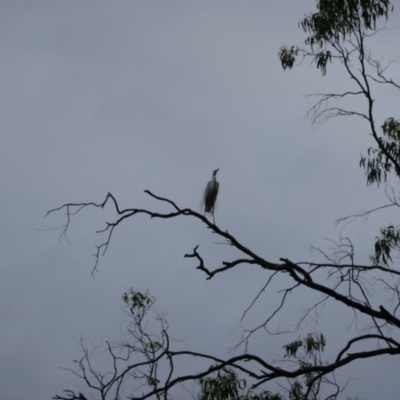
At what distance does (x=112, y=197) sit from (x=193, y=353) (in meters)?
1.05

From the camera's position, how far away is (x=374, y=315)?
378cm

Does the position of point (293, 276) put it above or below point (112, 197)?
below

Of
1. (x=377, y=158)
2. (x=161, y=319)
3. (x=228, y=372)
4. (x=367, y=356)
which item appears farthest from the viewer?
(x=161, y=319)

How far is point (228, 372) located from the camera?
215 inches

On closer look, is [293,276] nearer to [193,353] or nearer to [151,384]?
[193,353]

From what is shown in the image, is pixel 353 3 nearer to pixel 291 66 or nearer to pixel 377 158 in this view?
pixel 291 66

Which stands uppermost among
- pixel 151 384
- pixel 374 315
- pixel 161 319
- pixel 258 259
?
pixel 161 319

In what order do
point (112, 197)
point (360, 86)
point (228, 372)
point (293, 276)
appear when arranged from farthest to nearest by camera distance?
point (360, 86) → point (228, 372) → point (112, 197) → point (293, 276)

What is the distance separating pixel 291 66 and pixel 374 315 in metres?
4.58

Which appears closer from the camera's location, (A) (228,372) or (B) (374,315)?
(B) (374,315)

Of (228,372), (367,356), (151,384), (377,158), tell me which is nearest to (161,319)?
(151,384)

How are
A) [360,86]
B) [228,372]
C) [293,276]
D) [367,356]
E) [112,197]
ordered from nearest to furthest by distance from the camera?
[367,356], [293,276], [112,197], [228,372], [360,86]

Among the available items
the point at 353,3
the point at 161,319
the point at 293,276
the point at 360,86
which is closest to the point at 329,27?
the point at 353,3

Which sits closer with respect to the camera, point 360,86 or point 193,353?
point 193,353
